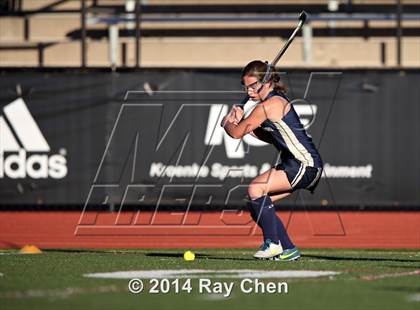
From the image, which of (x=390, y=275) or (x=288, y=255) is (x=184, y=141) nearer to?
(x=288, y=255)

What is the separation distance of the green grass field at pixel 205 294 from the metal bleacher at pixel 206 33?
9.54 meters

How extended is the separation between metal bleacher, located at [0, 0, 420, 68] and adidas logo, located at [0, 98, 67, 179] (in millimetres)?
2388

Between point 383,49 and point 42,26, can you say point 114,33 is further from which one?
point 383,49

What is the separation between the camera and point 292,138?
936 centimetres

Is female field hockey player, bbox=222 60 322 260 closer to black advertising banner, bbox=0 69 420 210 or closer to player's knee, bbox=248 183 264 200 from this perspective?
player's knee, bbox=248 183 264 200

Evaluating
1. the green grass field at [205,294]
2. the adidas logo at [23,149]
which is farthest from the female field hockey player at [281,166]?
the adidas logo at [23,149]

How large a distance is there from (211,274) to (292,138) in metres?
1.76

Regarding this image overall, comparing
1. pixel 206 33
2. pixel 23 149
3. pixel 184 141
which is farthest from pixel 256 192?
pixel 206 33

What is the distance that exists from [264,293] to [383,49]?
12.9 metres

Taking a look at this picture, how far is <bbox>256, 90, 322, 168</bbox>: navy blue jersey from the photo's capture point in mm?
9352

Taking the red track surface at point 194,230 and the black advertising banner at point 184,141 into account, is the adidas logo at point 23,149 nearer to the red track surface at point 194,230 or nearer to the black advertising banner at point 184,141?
the black advertising banner at point 184,141

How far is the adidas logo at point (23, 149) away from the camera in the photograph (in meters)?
16.3

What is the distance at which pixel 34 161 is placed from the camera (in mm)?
16391

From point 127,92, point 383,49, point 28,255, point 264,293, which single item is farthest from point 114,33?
point 264,293
